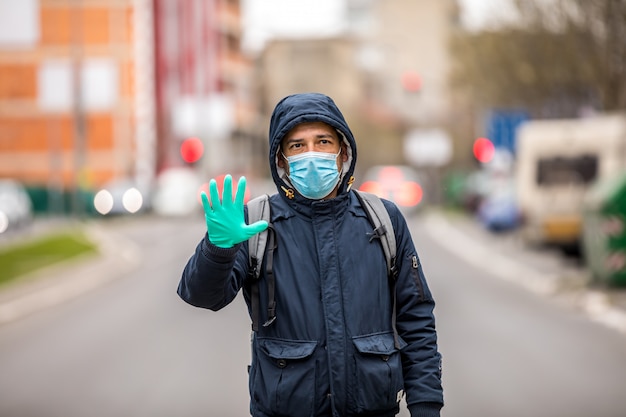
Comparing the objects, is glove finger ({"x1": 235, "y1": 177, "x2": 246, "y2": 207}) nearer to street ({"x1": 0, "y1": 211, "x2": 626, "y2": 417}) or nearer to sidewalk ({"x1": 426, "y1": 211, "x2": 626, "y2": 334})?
street ({"x1": 0, "y1": 211, "x2": 626, "y2": 417})

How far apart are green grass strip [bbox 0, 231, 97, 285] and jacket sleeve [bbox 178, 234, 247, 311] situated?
57.8 feet

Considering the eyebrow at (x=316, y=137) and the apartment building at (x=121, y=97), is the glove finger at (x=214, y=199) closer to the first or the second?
the eyebrow at (x=316, y=137)

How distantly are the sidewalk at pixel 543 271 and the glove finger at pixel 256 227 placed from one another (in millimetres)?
10638

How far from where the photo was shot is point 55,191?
56.8 metres

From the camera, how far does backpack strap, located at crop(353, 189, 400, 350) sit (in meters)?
3.84

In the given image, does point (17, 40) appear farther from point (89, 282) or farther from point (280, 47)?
point (280, 47)

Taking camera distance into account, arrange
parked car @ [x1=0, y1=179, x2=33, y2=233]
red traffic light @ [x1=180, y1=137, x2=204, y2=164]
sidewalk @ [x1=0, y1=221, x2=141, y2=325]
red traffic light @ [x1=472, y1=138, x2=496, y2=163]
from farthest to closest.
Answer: red traffic light @ [x1=180, y1=137, x2=204, y2=164], red traffic light @ [x1=472, y1=138, x2=496, y2=163], parked car @ [x1=0, y1=179, x2=33, y2=233], sidewalk @ [x1=0, y1=221, x2=141, y2=325]

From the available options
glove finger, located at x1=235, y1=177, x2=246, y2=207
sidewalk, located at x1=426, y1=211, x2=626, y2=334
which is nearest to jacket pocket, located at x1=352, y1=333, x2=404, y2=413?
glove finger, located at x1=235, y1=177, x2=246, y2=207

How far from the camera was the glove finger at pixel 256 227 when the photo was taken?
3.68 meters

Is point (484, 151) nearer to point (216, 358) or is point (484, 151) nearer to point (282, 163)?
point (216, 358)

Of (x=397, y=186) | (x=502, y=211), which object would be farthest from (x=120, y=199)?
(x=502, y=211)

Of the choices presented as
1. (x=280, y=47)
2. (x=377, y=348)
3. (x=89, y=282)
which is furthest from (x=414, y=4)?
(x=377, y=348)

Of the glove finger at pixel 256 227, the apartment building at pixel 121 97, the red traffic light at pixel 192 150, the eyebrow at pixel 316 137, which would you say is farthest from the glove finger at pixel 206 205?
the red traffic light at pixel 192 150

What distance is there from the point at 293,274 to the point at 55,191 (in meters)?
54.3
